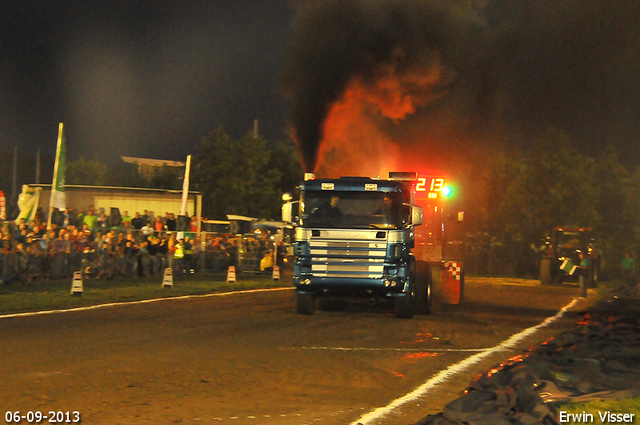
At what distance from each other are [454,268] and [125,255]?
1141 cm

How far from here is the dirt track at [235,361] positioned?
7137 mm

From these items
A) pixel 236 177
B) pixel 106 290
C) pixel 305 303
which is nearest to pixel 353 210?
pixel 305 303

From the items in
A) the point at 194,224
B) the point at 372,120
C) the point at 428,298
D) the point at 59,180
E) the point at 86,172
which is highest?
the point at 86,172

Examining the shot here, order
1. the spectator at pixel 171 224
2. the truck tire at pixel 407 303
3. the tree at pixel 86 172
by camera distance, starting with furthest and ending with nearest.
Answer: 1. the tree at pixel 86 172
2. the spectator at pixel 171 224
3. the truck tire at pixel 407 303

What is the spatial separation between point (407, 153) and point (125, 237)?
10.7m

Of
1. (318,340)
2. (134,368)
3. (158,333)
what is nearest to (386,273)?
(318,340)

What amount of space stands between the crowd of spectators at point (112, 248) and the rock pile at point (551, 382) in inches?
621

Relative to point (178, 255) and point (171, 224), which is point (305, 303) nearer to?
point (178, 255)

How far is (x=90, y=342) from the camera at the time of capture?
36.3 ft

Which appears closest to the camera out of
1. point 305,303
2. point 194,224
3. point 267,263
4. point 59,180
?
point 305,303

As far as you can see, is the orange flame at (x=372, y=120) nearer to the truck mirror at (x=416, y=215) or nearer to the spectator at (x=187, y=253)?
the spectator at (x=187, y=253)

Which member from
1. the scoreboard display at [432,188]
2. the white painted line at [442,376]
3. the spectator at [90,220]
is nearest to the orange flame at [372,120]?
the scoreboard display at [432,188]

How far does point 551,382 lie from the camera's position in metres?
7.29

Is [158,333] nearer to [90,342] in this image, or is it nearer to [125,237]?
[90,342]
